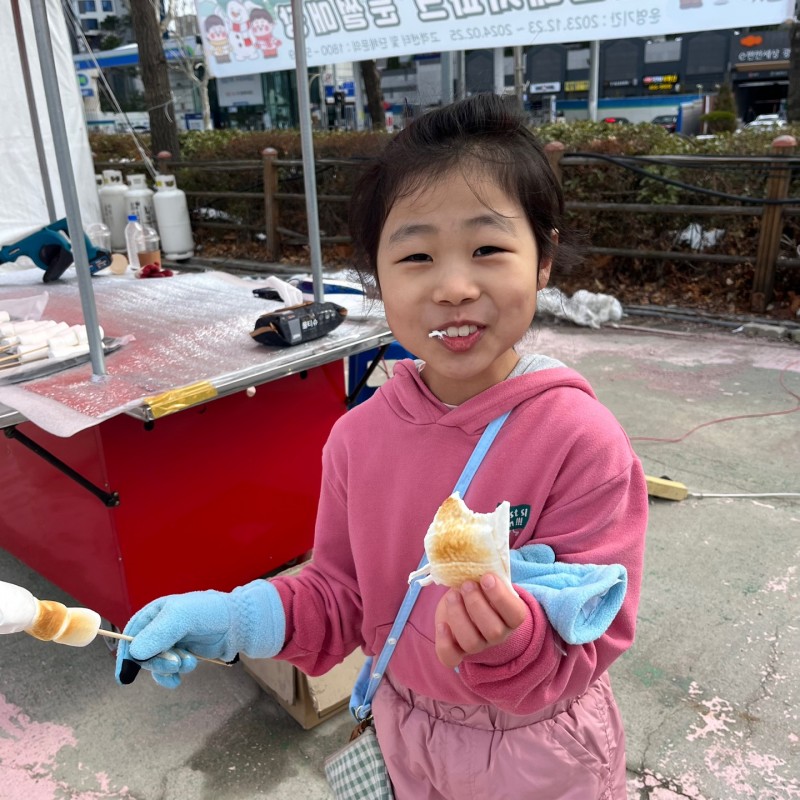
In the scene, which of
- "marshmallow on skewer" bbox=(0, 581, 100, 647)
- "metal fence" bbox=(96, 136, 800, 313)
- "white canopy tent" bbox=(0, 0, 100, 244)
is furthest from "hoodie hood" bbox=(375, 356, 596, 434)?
"white canopy tent" bbox=(0, 0, 100, 244)

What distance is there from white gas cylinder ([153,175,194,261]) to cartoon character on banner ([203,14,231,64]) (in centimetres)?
153

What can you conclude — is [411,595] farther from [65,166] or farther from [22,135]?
[22,135]

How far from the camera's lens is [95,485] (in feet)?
7.28

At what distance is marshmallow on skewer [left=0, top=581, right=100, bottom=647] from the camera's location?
3.08ft

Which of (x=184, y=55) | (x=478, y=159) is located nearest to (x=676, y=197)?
(x=478, y=159)

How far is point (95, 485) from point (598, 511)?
170 centimetres

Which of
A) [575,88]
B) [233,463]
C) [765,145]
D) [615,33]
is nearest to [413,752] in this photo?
[233,463]

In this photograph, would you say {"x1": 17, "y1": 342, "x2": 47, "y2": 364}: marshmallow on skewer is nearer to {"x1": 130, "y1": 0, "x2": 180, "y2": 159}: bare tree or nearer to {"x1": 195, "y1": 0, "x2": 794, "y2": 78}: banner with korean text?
{"x1": 195, "y1": 0, "x2": 794, "y2": 78}: banner with korean text

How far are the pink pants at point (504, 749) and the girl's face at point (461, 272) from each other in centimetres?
52

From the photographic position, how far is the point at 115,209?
27.2 feet

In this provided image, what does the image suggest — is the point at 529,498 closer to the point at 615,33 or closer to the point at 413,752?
the point at 413,752

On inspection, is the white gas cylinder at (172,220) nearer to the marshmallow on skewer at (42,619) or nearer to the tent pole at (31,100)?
the tent pole at (31,100)

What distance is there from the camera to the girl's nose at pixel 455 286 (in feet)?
3.27

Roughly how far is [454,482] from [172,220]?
28.1 feet
